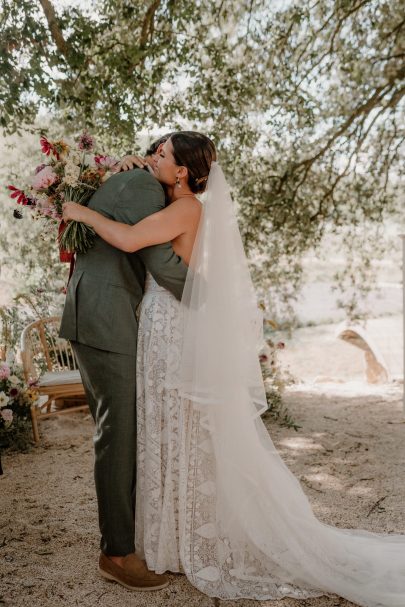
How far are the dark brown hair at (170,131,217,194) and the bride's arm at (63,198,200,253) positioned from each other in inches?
5.8

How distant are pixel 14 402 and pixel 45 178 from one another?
3159mm

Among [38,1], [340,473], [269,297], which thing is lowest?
[340,473]

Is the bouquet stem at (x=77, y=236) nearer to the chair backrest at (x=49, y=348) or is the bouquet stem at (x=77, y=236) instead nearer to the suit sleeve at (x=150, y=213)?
the suit sleeve at (x=150, y=213)

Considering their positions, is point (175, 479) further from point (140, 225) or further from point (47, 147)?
point (47, 147)

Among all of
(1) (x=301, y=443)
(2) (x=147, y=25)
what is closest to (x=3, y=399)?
(1) (x=301, y=443)

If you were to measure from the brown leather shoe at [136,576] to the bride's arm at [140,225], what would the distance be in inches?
57.0

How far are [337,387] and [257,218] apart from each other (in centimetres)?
235

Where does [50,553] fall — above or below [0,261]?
below

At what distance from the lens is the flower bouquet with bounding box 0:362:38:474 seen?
529 centimetres

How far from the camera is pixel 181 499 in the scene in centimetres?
294

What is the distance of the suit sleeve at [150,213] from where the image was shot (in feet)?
9.33

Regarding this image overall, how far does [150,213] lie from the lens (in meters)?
2.84

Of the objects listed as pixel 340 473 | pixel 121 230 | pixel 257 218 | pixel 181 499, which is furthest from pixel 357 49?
pixel 181 499

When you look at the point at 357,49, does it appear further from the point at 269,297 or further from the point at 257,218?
the point at 269,297
